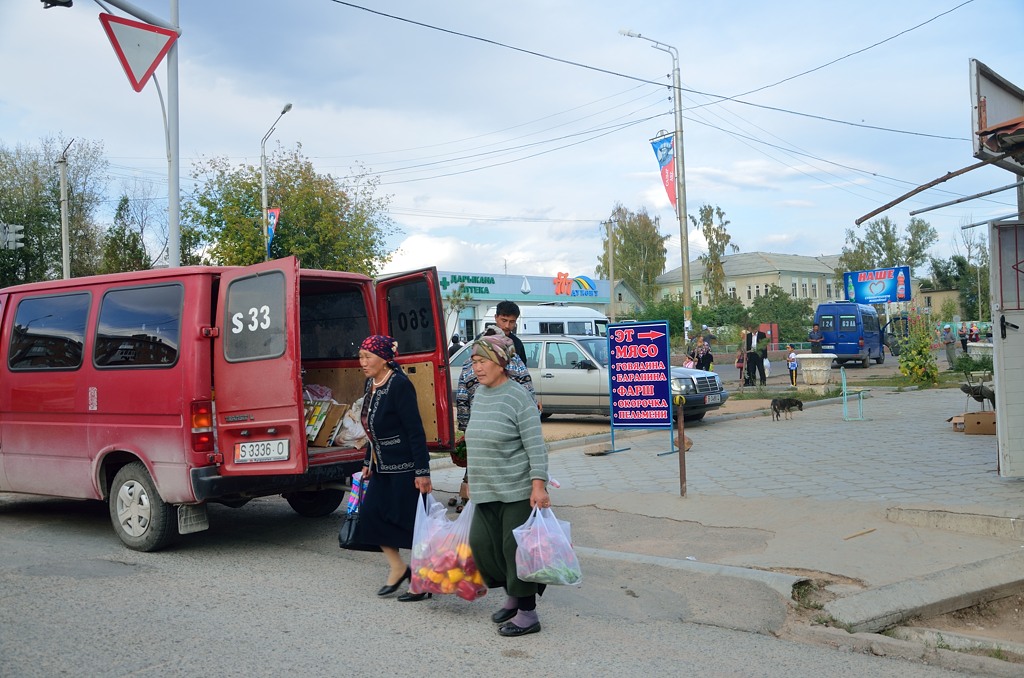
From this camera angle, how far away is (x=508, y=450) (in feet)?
15.8

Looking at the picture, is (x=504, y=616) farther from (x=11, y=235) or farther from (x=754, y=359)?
(x=11, y=235)

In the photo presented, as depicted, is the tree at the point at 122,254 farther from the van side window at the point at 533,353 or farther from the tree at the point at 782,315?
the tree at the point at 782,315

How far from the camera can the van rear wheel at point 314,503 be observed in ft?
27.8

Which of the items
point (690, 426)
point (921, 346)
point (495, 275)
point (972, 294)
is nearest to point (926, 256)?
point (972, 294)

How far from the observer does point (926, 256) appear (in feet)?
275

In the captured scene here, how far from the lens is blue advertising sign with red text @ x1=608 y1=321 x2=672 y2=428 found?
11.4 meters

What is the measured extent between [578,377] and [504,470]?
1106 centimetres

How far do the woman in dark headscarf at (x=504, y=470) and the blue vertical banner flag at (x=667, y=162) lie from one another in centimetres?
2267

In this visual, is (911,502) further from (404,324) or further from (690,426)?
(690,426)

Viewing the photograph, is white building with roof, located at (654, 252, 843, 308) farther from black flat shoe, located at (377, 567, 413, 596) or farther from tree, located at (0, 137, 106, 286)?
black flat shoe, located at (377, 567, 413, 596)

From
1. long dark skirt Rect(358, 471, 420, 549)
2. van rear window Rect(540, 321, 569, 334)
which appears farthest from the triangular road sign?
van rear window Rect(540, 321, 569, 334)

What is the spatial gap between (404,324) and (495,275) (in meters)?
43.4

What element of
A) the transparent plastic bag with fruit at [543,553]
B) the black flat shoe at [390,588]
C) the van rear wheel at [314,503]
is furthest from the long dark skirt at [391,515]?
the van rear wheel at [314,503]

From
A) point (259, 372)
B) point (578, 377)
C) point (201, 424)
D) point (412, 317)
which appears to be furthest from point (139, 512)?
point (578, 377)
